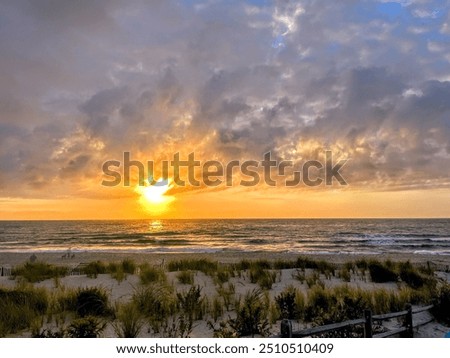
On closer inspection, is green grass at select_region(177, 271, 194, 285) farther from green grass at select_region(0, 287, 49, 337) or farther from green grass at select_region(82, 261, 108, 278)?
green grass at select_region(0, 287, 49, 337)

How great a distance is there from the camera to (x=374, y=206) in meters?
30.1

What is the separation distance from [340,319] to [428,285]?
445 centimetres

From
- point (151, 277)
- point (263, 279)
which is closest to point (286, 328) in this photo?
point (263, 279)

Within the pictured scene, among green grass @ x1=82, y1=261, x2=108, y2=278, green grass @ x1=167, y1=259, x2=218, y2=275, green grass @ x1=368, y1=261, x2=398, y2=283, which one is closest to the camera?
green grass @ x1=368, y1=261, x2=398, y2=283

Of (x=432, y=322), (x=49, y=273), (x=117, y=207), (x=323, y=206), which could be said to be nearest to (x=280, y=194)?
(x=323, y=206)

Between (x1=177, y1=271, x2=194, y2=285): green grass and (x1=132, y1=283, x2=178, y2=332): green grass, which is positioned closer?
(x1=132, y1=283, x2=178, y2=332): green grass

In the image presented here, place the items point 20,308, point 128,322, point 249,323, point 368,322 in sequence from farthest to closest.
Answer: point 20,308 → point 249,323 → point 128,322 → point 368,322

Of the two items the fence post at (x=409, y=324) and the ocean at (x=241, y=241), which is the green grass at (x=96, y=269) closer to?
the fence post at (x=409, y=324)

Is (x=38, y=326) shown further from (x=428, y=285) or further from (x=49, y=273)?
(x=428, y=285)

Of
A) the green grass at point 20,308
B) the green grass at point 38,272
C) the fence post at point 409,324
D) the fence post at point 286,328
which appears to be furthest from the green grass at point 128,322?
the green grass at point 38,272

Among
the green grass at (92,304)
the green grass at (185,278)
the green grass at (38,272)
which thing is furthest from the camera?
the green grass at (38,272)

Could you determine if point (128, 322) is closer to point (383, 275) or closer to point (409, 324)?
point (409, 324)

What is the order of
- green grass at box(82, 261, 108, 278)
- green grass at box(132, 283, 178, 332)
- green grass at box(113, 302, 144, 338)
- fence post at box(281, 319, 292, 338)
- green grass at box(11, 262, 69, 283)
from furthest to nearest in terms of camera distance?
green grass at box(82, 261, 108, 278), green grass at box(11, 262, 69, 283), green grass at box(132, 283, 178, 332), green grass at box(113, 302, 144, 338), fence post at box(281, 319, 292, 338)

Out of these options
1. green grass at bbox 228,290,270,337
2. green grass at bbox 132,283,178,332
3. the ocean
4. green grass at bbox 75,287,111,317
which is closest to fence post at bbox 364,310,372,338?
green grass at bbox 228,290,270,337
